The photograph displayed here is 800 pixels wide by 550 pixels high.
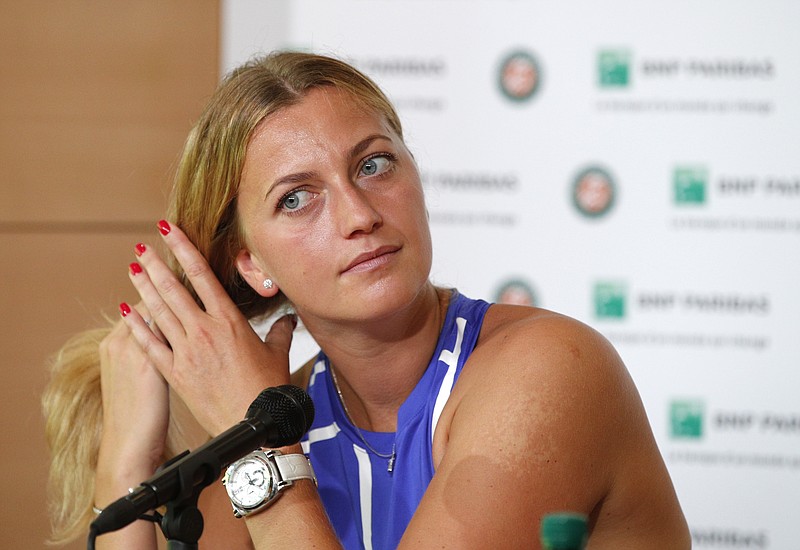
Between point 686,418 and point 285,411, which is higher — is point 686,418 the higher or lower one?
the lower one

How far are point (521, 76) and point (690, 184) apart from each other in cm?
64

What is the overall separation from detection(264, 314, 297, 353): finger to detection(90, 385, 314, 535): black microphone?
28.0 inches

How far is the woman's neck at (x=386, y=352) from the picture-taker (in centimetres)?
177

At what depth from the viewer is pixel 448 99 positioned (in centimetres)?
314

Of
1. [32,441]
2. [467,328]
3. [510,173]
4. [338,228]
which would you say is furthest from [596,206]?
[32,441]

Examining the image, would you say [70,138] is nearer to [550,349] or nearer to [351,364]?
[351,364]

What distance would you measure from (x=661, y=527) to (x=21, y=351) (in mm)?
2446

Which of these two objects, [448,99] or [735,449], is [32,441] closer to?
[448,99]

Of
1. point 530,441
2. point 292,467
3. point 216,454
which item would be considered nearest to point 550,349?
point 530,441

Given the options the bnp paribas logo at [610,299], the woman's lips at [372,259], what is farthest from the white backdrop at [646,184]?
the woman's lips at [372,259]

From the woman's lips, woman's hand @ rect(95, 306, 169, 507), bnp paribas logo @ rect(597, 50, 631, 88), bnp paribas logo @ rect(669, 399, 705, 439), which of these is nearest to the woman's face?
the woman's lips

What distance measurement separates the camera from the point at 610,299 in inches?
121

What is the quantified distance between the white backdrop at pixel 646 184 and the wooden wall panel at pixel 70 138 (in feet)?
1.61

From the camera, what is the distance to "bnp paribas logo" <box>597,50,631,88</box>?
306 centimetres
